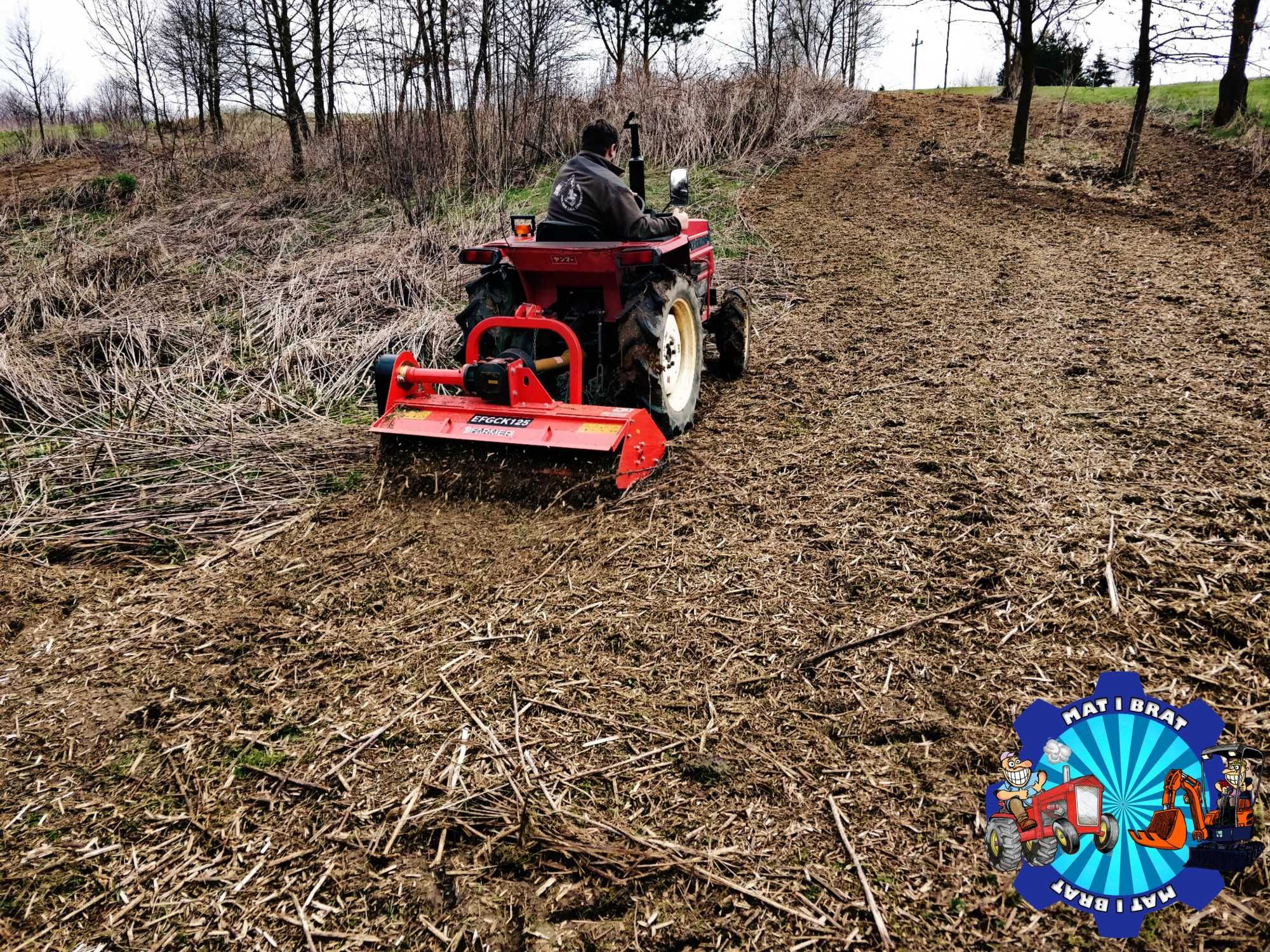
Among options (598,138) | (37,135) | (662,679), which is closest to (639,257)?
(598,138)

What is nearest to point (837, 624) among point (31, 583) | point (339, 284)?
point (31, 583)

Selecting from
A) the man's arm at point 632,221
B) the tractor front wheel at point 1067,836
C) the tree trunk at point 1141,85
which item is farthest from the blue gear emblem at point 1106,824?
the tree trunk at point 1141,85

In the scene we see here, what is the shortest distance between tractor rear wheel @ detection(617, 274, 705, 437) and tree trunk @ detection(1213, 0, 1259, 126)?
1169cm

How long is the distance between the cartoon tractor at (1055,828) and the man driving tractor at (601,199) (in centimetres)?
306

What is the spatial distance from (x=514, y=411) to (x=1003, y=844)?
2.53 m

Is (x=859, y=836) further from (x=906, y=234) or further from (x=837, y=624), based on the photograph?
(x=906, y=234)

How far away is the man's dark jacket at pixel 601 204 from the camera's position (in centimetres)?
396

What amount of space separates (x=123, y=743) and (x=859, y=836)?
2.02m

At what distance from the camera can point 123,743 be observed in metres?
2.30

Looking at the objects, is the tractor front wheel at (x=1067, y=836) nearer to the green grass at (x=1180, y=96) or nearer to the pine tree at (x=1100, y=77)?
the green grass at (x=1180, y=96)

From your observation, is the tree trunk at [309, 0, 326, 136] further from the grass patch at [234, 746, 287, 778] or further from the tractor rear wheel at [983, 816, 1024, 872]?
the tractor rear wheel at [983, 816, 1024, 872]

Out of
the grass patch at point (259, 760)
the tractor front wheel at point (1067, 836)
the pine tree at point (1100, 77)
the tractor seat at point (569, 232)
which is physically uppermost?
the pine tree at point (1100, 77)

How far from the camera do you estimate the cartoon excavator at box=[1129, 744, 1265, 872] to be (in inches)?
67.6

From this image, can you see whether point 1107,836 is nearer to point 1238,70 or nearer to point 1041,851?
point 1041,851
